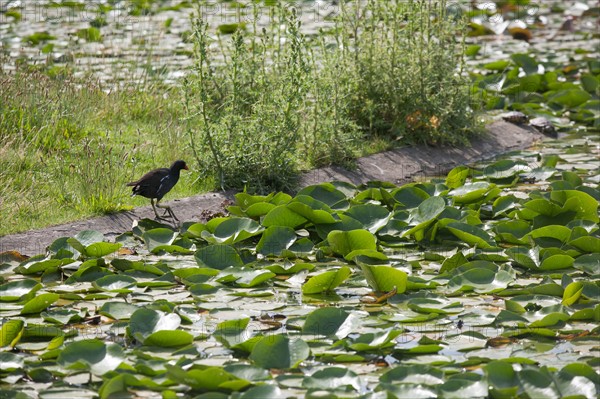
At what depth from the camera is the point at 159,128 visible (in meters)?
9.82

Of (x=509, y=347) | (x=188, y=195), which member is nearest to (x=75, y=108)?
(x=188, y=195)

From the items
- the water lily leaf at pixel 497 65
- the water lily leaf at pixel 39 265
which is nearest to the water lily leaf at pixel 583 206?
the water lily leaf at pixel 39 265

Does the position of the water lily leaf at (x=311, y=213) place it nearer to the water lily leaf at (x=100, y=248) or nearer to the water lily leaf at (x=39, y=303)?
the water lily leaf at (x=100, y=248)

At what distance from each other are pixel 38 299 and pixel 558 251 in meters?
3.43

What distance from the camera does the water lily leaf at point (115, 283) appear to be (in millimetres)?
6074

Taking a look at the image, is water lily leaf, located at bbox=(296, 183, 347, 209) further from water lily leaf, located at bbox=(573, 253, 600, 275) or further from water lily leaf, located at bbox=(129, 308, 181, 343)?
water lily leaf, located at bbox=(129, 308, 181, 343)

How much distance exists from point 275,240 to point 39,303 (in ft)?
6.21

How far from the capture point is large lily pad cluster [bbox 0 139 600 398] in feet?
15.5

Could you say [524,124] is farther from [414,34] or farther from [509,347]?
[509,347]

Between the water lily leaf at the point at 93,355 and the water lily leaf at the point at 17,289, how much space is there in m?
1.10

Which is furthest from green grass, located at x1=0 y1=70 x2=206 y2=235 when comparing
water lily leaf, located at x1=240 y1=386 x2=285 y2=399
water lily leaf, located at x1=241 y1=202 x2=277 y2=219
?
water lily leaf, located at x1=240 y1=386 x2=285 y2=399

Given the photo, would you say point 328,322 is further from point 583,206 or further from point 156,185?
point 583,206

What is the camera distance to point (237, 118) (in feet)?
27.8

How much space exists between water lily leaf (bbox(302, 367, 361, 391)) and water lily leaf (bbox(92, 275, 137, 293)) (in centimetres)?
178
